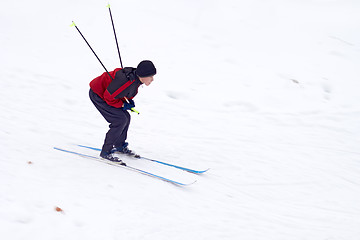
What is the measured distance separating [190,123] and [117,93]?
3565mm

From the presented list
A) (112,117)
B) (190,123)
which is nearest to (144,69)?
(112,117)

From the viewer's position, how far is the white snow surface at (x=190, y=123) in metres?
3.82

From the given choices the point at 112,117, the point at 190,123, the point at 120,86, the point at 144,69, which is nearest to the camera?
the point at 144,69

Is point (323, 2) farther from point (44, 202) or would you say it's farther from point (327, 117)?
point (44, 202)

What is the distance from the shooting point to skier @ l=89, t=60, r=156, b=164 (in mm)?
4609

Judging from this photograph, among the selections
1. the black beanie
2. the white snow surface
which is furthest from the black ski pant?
the black beanie

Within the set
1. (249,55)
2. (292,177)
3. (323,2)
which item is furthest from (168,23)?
(323,2)

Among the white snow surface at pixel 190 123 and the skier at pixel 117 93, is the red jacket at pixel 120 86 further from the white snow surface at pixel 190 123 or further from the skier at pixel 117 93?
the white snow surface at pixel 190 123

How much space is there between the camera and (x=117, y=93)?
4645 millimetres

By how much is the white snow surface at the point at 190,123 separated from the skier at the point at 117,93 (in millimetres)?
557

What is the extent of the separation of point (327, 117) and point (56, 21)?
407 inches

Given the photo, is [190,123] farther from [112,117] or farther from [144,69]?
[144,69]

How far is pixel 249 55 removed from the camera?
12.3 meters

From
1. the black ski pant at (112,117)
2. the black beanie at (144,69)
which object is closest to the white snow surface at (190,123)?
the black ski pant at (112,117)
